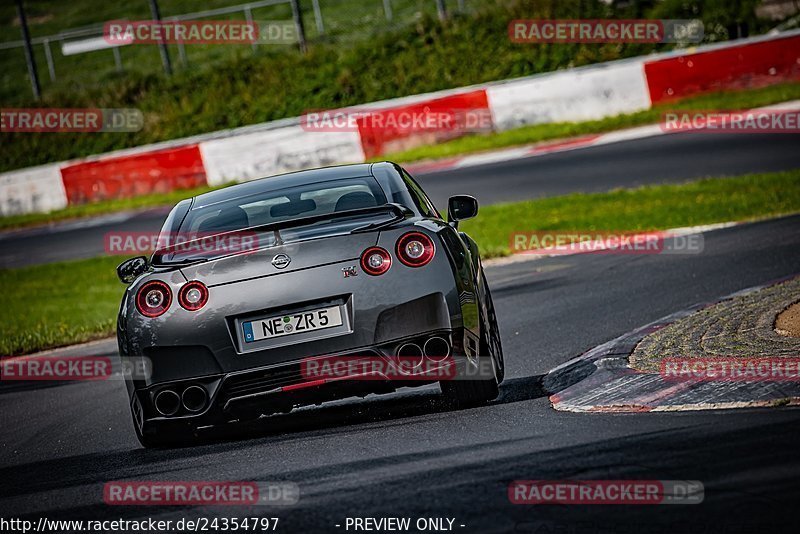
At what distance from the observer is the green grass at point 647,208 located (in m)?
14.5

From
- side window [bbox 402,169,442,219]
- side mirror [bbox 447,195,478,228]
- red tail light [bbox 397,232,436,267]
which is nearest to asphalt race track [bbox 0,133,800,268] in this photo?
side mirror [bbox 447,195,478,228]

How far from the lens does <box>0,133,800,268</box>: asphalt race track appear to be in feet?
57.8

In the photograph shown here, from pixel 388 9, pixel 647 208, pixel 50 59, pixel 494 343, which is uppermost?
pixel 50 59

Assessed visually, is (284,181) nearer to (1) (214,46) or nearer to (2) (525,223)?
(2) (525,223)

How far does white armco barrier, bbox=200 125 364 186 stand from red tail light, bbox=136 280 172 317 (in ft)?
56.6

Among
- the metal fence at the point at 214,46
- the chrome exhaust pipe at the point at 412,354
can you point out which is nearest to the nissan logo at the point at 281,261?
the chrome exhaust pipe at the point at 412,354

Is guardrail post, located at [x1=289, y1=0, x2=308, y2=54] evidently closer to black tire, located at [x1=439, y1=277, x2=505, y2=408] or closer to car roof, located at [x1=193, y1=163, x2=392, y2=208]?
car roof, located at [x1=193, y1=163, x2=392, y2=208]

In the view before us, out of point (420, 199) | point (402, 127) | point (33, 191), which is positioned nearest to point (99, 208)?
point (33, 191)

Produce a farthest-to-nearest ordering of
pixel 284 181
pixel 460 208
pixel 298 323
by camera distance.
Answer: pixel 460 208
pixel 284 181
pixel 298 323

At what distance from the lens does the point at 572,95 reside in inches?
931

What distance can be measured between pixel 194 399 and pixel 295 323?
25.0 inches

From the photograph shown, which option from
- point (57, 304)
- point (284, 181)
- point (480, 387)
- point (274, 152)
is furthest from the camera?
point (274, 152)

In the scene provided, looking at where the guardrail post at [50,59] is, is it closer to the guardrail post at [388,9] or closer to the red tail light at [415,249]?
the guardrail post at [388,9]

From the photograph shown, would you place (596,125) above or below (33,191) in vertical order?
below
